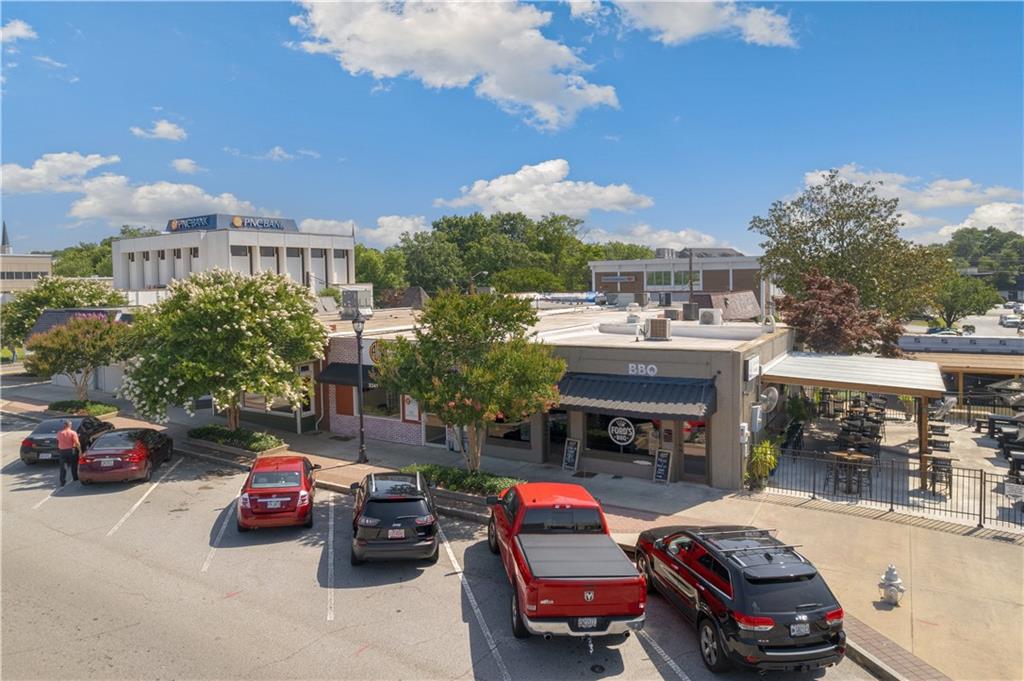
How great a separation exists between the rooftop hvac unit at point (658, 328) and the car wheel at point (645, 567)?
10963 mm

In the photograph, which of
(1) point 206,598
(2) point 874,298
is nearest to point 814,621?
(1) point 206,598

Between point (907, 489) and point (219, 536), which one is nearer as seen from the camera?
point (219, 536)

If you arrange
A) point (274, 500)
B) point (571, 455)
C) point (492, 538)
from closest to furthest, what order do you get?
point (492, 538)
point (274, 500)
point (571, 455)

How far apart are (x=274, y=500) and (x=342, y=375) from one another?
33.4ft

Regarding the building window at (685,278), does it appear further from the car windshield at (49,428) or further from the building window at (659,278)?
the car windshield at (49,428)

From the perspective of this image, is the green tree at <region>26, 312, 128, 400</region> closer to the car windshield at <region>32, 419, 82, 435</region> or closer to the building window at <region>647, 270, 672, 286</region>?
the car windshield at <region>32, 419, 82, 435</region>

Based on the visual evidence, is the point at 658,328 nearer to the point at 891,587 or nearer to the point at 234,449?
the point at 891,587

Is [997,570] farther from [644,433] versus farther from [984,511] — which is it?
[644,433]

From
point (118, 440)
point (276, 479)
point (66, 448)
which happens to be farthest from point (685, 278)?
point (276, 479)

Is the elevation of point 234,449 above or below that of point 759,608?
below

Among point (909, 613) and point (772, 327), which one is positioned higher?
point (772, 327)

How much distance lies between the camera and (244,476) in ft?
66.8

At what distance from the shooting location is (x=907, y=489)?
18484mm

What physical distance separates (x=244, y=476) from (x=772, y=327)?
18698mm
